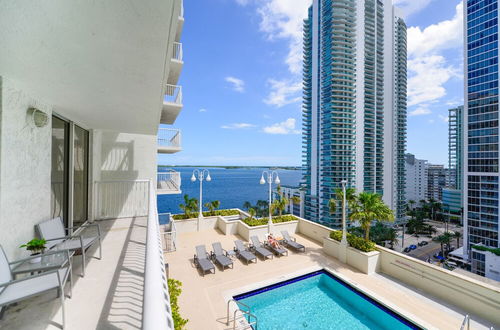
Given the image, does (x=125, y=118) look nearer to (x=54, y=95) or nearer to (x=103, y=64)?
(x=54, y=95)

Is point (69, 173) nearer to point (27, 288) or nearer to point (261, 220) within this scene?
point (27, 288)

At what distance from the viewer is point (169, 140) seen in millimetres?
11680

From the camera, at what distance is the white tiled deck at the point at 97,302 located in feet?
7.95

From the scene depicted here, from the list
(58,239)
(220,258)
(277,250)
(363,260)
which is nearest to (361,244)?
(363,260)

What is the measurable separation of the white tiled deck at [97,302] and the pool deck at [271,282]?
320 centimetres

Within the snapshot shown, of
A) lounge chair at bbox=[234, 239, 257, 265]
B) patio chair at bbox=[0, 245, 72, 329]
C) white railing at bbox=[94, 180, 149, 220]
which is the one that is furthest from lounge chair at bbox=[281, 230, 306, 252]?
patio chair at bbox=[0, 245, 72, 329]

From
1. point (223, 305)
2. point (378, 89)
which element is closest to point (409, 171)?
point (378, 89)

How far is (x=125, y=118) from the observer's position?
5719 millimetres

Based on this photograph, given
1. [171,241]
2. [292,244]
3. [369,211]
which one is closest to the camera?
[369,211]

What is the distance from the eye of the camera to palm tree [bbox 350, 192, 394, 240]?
9.37 metres

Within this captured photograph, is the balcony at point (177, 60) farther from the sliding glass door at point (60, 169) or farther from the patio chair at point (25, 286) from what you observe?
the patio chair at point (25, 286)

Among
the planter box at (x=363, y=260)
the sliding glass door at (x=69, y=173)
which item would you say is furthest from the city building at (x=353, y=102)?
the sliding glass door at (x=69, y=173)

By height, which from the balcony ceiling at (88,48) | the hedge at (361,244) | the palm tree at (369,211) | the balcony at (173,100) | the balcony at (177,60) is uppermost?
the balcony at (177,60)

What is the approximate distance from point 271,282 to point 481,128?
52789mm
